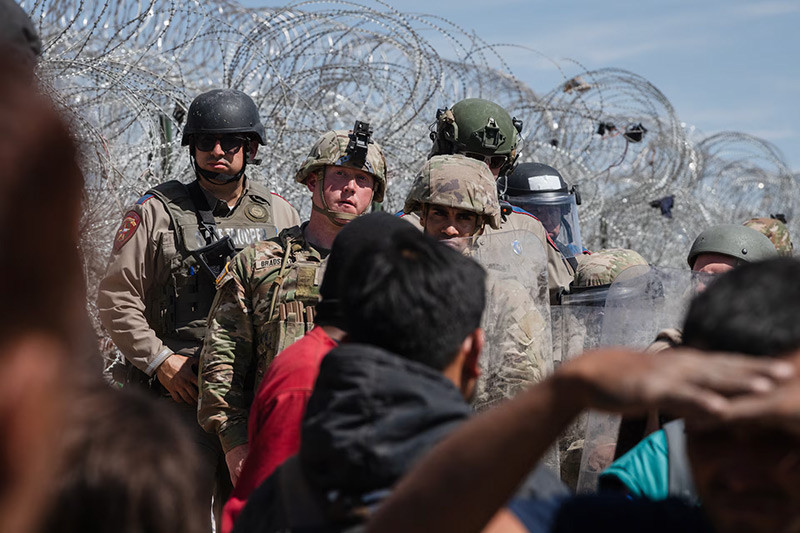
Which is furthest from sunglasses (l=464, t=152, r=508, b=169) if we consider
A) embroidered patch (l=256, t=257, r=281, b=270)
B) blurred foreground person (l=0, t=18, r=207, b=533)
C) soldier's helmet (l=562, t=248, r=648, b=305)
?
blurred foreground person (l=0, t=18, r=207, b=533)

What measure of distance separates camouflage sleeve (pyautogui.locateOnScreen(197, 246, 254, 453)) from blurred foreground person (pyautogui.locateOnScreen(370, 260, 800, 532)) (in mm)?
2484

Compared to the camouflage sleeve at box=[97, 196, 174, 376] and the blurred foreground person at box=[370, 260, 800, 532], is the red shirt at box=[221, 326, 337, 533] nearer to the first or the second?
the blurred foreground person at box=[370, 260, 800, 532]

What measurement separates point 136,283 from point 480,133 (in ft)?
7.09

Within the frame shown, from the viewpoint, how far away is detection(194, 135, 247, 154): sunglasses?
5.08 m

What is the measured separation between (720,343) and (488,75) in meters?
9.86

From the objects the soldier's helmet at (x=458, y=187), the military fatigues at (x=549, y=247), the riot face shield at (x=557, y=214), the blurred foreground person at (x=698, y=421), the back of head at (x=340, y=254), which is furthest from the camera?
the riot face shield at (x=557, y=214)

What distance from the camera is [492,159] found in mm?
5766

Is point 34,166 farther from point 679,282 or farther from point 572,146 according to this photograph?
point 572,146

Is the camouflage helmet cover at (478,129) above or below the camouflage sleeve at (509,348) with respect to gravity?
above

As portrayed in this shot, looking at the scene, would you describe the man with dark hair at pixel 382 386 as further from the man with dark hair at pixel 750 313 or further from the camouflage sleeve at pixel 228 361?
the camouflage sleeve at pixel 228 361

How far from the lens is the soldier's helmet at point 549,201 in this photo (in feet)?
21.1

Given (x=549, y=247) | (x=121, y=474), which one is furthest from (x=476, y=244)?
(x=121, y=474)

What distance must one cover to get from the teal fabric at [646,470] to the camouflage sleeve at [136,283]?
2.91m

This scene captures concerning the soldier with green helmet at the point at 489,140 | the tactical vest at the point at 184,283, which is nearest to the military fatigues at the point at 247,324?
the tactical vest at the point at 184,283
